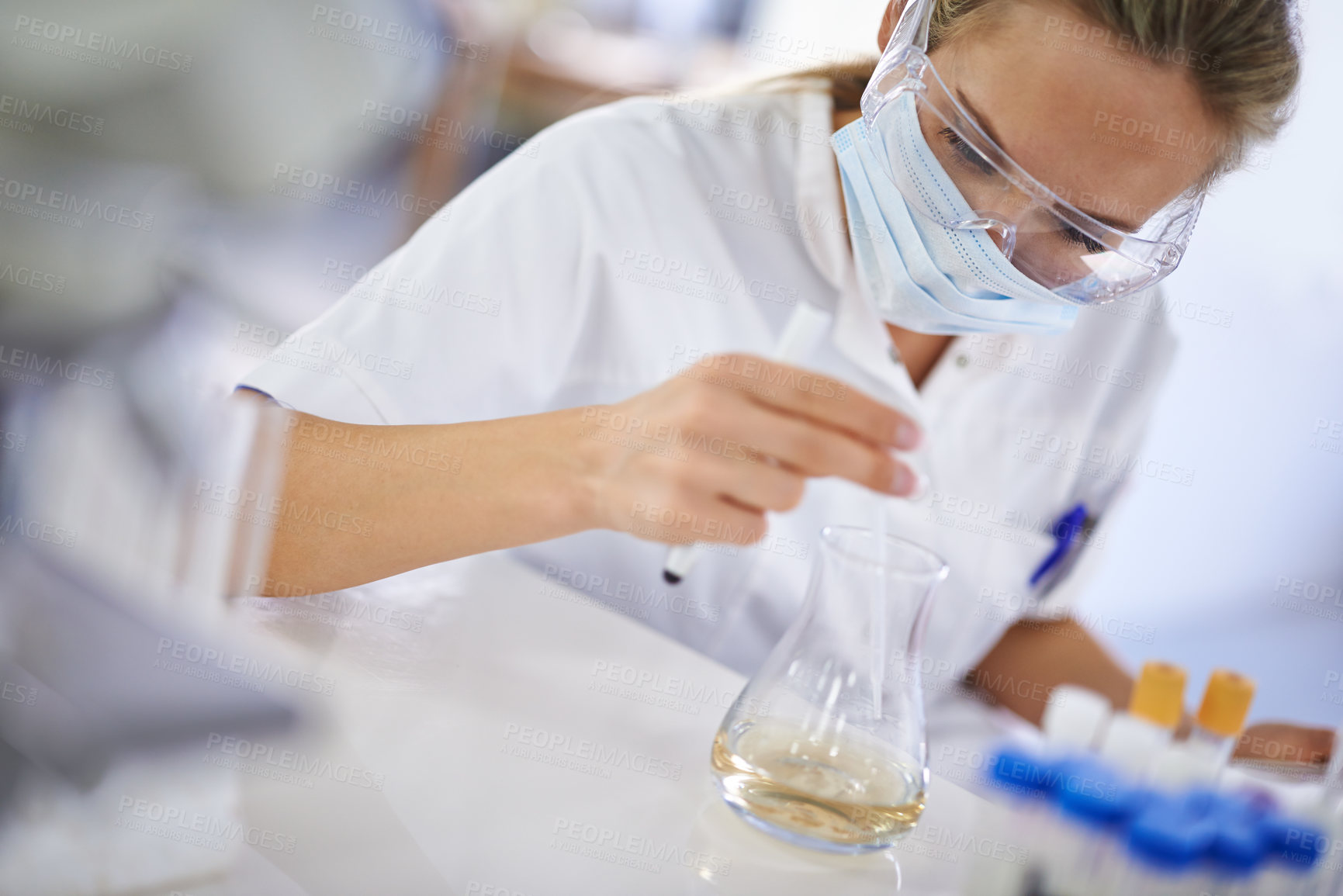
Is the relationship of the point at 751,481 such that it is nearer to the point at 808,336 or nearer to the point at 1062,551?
the point at 808,336

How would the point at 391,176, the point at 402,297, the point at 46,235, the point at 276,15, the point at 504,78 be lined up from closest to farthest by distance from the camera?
the point at 46,235
the point at 276,15
the point at 402,297
the point at 391,176
the point at 504,78

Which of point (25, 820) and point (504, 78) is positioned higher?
point (504, 78)

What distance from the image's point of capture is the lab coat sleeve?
798 mm

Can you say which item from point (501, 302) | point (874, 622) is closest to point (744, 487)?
point (874, 622)

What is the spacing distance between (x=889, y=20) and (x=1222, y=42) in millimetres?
261

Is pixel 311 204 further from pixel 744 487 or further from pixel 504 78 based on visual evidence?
pixel 504 78

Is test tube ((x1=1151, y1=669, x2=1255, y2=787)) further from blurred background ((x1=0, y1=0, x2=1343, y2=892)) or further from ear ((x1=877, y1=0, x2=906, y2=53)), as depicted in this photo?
ear ((x1=877, y1=0, x2=906, y2=53))

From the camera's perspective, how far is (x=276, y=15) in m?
0.73

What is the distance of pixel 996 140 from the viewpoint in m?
0.71

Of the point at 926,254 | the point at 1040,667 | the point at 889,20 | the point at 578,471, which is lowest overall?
the point at 1040,667

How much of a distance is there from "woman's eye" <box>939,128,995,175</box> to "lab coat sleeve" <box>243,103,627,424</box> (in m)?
0.37

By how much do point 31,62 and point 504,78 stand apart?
190cm

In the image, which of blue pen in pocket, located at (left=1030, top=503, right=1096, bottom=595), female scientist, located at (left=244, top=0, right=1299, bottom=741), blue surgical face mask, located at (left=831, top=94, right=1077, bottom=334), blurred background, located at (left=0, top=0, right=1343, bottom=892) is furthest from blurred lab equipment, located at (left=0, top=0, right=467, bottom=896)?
blue pen in pocket, located at (left=1030, top=503, right=1096, bottom=595)

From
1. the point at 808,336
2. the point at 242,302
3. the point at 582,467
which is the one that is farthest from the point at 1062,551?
the point at 242,302
